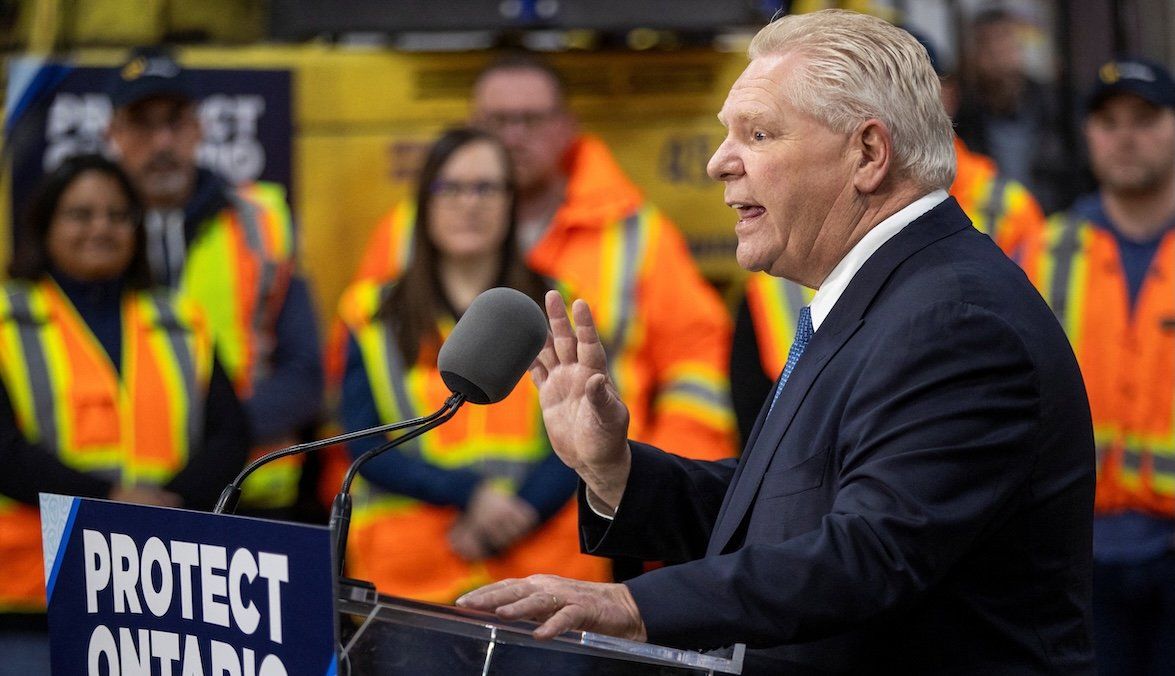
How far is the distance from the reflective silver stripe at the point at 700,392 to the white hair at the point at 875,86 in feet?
8.50

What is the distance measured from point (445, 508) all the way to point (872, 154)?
262 centimetres

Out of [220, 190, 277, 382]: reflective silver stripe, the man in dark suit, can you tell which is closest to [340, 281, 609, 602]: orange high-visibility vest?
[220, 190, 277, 382]: reflective silver stripe

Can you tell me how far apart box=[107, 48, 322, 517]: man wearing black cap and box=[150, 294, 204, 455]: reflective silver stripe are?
1.28 feet

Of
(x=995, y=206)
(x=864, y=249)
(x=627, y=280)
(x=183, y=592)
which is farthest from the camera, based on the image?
(x=995, y=206)

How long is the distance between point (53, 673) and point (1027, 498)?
1354 mm

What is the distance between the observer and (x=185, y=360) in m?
4.75

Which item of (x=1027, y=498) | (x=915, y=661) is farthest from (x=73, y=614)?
(x=1027, y=498)

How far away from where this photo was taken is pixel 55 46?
18.3ft

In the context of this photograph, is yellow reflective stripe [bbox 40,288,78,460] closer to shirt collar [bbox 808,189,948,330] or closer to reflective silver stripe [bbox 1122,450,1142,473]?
shirt collar [bbox 808,189,948,330]

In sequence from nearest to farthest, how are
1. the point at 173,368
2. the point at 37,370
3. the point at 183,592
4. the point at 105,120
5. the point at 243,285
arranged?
1. the point at 183,592
2. the point at 37,370
3. the point at 173,368
4. the point at 243,285
5. the point at 105,120

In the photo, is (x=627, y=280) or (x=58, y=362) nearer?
(x=58, y=362)

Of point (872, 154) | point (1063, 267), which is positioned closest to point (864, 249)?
point (872, 154)

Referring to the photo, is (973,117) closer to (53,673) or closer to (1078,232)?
(1078,232)

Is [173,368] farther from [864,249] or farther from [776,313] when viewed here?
[864,249]
